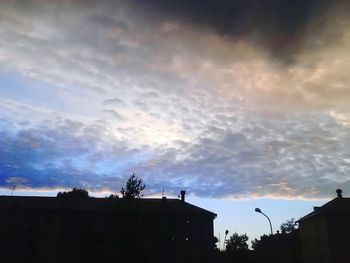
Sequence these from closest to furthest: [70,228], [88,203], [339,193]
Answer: [70,228]
[88,203]
[339,193]

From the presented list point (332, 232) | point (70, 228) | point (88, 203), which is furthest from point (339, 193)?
point (70, 228)

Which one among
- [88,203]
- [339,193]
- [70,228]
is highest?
[339,193]

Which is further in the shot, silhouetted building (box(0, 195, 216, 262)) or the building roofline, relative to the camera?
the building roofline

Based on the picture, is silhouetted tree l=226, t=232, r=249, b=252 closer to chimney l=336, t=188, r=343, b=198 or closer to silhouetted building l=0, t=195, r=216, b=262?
chimney l=336, t=188, r=343, b=198

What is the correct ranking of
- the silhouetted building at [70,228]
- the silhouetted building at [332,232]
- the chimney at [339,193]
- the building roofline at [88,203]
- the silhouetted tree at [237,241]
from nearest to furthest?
the silhouetted building at [70,228] → the silhouetted building at [332,232] → the building roofline at [88,203] → the chimney at [339,193] → the silhouetted tree at [237,241]

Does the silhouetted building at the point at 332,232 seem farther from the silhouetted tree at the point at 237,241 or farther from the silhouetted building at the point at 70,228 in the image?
the silhouetted tree at the point at 237,241

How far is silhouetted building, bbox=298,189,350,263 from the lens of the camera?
43.2 metres

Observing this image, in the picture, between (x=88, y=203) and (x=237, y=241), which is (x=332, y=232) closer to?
(x=88, y=203)

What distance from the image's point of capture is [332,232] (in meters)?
44.1

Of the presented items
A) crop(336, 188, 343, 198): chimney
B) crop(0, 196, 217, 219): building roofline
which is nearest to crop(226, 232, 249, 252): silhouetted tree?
crop(336, 188, 343, 198): chimney

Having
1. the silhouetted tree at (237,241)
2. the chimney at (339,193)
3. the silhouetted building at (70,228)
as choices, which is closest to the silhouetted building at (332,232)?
the chimney at (339,193)

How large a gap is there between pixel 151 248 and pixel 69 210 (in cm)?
2176

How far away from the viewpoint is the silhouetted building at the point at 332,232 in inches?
1699

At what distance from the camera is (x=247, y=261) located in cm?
4956
